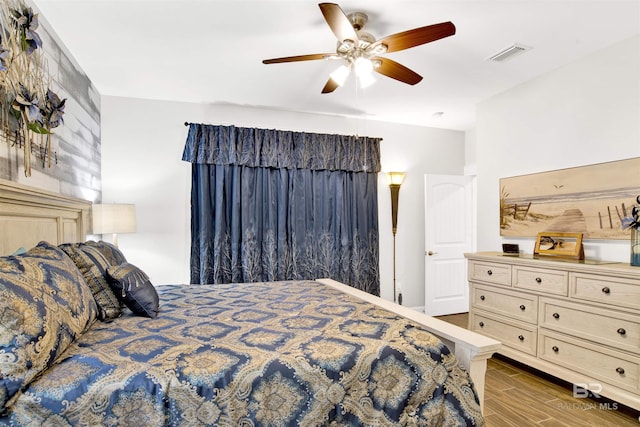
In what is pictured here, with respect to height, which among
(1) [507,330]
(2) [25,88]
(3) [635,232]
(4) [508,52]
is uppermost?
(4) [508,52]

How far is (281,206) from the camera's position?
3.90m

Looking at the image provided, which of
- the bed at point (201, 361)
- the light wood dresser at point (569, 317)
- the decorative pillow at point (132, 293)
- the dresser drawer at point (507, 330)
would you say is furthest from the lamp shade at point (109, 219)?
the dresser drawer at point (507, 330)

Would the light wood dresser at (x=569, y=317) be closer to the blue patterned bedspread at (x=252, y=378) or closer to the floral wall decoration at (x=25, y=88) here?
the blue patterned bedspread at (x=252, y=378)

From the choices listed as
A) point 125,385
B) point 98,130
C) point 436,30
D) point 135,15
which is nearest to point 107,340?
point 125,385

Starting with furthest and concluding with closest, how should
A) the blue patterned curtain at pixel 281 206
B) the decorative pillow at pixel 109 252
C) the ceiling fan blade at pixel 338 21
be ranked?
the blue patterned curtain at pixel 281 206 → the decorative pillow at pixel 109 252 → the ceiling fan blade at pixel 338 21

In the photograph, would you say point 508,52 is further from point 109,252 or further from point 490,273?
point 109,252

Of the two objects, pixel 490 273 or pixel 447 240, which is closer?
pixel 490 273

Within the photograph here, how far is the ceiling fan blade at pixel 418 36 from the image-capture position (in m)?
1.72

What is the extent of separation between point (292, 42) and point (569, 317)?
2.87 m

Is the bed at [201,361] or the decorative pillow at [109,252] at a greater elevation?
the decorative pillow at [109,252]

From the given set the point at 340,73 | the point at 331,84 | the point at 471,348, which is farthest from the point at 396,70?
the point at 471,348

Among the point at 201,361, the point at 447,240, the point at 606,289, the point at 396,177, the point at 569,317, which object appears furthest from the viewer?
the point at 447,240

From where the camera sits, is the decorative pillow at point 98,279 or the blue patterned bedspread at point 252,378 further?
the decorative pillow at point 98,279

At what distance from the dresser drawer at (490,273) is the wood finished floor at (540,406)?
Result: 766mm
